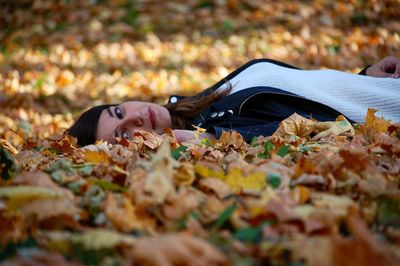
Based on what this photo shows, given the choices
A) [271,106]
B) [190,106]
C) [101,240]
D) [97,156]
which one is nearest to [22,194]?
[101,240]

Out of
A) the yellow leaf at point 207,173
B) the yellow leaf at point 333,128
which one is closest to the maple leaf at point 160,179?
the yellow leaf at point 207,173

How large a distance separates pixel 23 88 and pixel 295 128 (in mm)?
2653

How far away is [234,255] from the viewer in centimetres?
101

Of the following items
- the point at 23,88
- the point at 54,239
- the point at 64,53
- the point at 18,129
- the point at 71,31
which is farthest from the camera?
the point at 71,31

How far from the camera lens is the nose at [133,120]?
2660 mm

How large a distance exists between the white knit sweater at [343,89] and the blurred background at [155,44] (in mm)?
1710

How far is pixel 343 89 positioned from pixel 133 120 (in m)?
0.99

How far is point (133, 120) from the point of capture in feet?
8.75

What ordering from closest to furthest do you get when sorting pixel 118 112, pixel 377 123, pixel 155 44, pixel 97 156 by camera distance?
pixel 97 156 → pixel 377 123 → pixel 118 112 → pixel 155 44

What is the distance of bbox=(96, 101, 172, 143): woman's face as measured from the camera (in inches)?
105

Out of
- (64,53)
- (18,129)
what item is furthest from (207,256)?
(64,53)

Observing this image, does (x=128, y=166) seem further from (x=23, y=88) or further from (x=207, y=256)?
(x=23, y=88)

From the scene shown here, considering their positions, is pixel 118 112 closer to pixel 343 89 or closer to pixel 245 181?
pixel 343 89

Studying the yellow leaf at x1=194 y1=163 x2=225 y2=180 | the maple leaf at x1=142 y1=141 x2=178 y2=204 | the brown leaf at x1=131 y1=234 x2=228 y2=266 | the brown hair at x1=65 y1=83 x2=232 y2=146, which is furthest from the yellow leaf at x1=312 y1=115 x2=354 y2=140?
the brown leaf at x1=131 y1=234 x2=228 y2=266
